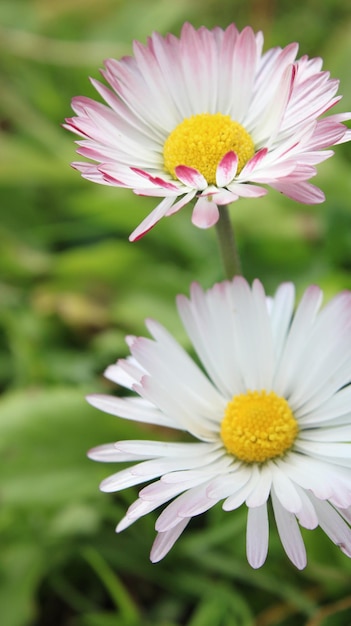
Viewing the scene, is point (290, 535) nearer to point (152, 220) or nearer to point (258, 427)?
point (258, 427)

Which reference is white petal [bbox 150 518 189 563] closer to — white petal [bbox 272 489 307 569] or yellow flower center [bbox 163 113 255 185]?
white petal [bbox 272 489 307 569]

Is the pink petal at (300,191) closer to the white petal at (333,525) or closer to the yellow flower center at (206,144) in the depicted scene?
the yellow flower center at (206,144)

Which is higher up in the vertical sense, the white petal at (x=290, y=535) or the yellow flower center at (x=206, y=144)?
the yellow flower center at (x=206, y=144)

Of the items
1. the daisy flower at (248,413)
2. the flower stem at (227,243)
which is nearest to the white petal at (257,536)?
the daisy flower at (248,413)

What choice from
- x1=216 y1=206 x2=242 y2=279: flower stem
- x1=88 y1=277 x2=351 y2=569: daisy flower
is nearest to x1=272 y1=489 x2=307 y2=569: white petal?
x1=88 y1=277 x2=351 y2=569: daisy flower

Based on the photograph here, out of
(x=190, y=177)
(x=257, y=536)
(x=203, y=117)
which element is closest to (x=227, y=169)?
(x=190, y=177)

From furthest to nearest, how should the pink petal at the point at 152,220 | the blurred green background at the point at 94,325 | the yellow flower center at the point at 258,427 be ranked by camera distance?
the blurred green background at the point at 94,325
the yellow flower center at the point at 258,427
the pink petal at the point at 152,220
